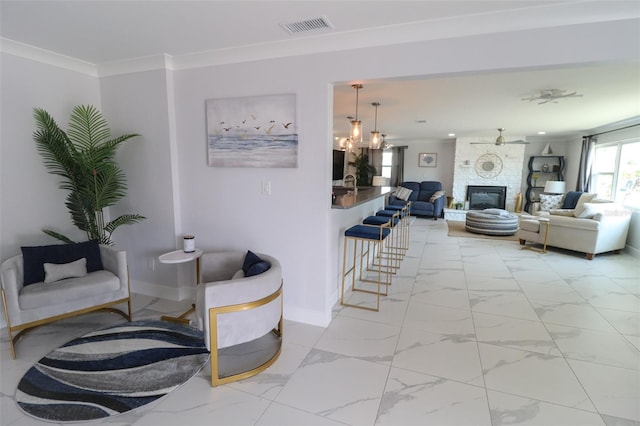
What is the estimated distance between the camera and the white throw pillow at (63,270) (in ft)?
8.36

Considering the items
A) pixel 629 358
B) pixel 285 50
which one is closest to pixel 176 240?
pixel 285 50

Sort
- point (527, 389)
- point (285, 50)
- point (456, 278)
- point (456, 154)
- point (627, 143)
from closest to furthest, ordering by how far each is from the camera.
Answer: point (527, 389)
point (285, 50)
point (456, 278)
point (627, 143)
point (456, 154)

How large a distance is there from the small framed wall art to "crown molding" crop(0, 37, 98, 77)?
348 inches

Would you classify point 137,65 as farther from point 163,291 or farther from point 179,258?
point 163,291

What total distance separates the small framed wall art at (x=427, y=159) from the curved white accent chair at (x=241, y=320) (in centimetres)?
868

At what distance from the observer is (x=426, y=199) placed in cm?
902

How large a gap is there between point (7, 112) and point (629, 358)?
535cm

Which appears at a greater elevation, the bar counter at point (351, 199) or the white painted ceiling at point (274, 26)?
the white painted ceiling at point (274, 26)

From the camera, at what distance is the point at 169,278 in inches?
130

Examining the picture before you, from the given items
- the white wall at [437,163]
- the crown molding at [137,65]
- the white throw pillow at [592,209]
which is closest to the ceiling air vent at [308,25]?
the crown molding at [137,65]

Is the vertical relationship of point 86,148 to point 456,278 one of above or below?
above

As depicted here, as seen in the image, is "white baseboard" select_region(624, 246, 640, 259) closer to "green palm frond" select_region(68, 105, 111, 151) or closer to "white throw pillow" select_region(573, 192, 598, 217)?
"white throw pillow" select_region(573, 192, 598, 217)

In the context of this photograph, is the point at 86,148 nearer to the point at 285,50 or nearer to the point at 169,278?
the point at 169,278

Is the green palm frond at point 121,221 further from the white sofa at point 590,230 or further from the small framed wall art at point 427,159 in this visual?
the small framed wall art at point 427,159
